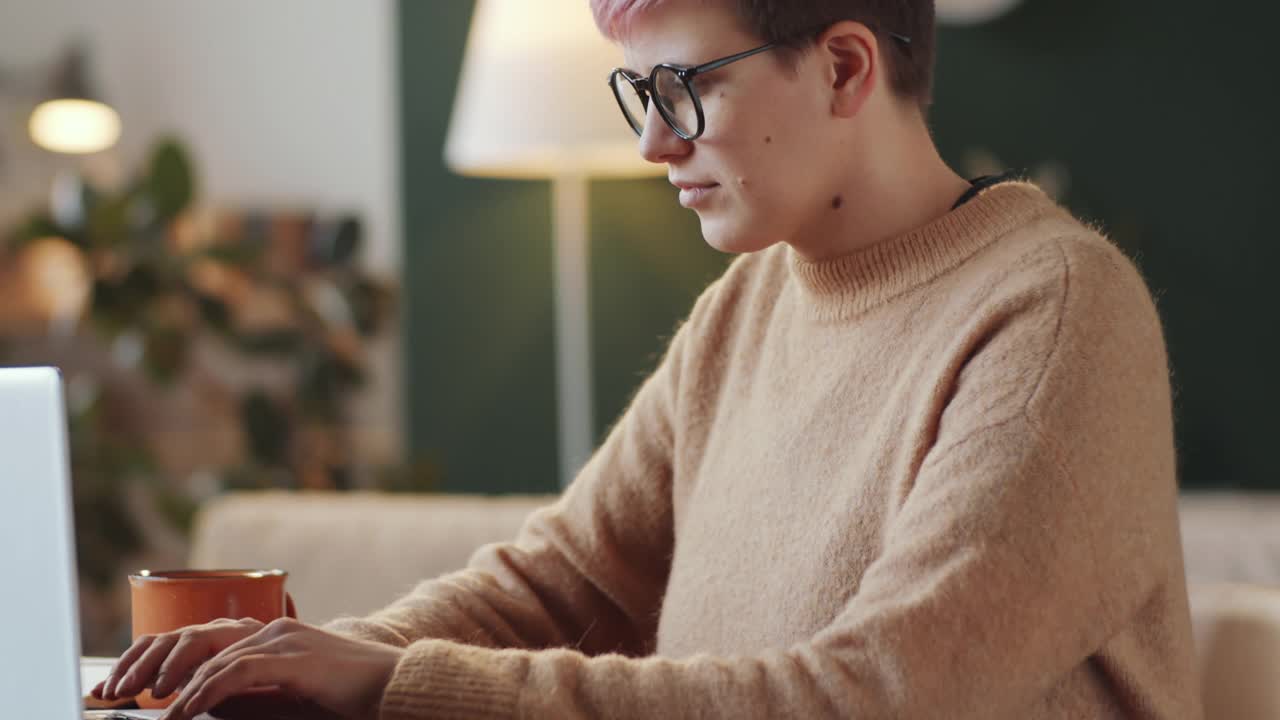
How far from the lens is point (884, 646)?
2.65 ft

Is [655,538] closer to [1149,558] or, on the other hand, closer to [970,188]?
[970,188]

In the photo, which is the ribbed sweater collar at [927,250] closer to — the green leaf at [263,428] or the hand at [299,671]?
the hand at [299,671]

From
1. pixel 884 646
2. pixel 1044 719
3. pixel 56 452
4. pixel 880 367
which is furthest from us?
pixel 880 367

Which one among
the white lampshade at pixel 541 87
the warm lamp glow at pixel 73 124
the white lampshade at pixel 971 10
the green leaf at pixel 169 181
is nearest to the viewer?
the white lampshade at pixel 541 87

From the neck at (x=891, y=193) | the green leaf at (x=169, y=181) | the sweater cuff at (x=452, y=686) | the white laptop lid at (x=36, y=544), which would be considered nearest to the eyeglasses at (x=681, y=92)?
the neck at (x=891, y=193)

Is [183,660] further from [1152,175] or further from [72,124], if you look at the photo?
[72,124]

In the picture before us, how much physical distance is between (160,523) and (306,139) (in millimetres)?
1089

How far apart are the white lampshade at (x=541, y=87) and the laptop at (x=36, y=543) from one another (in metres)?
1.91

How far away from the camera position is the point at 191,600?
97 cm

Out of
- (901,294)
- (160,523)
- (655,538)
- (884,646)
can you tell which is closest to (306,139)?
(160,523)

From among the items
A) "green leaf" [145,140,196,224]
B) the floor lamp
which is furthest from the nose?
"green leaf" [145,140,196,224]

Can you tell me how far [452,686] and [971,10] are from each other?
2.36 meters

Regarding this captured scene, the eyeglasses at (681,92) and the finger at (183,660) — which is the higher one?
the eyeglasses at (681,92)

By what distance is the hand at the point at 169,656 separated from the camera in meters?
0.89
